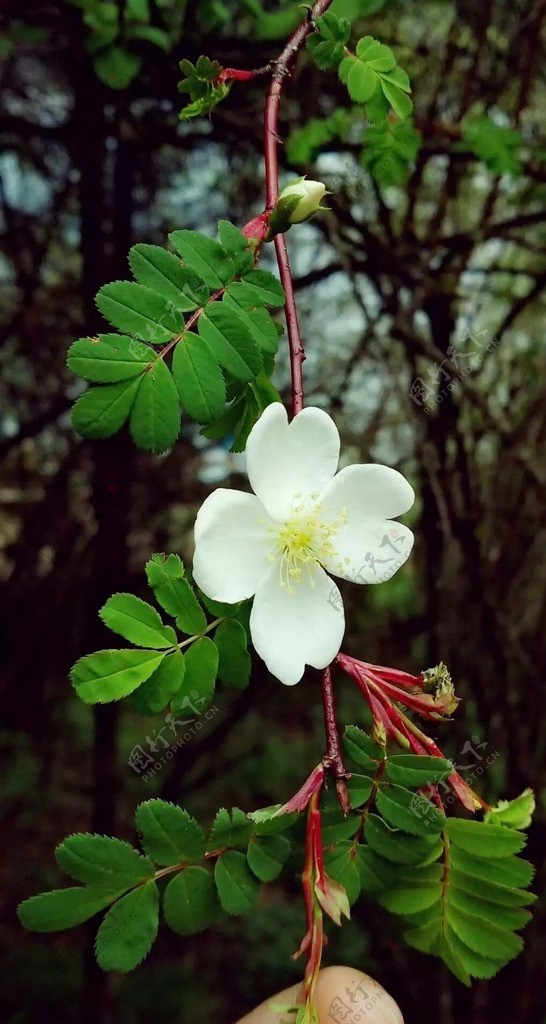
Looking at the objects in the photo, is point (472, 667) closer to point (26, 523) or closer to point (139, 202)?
point (26, 523)

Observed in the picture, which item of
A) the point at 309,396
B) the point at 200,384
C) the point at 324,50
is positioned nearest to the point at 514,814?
the point at 200,384

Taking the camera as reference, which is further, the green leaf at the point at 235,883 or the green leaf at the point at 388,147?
the green leaf at the point at 388,147

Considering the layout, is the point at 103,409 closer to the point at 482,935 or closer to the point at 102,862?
the point at 102,862

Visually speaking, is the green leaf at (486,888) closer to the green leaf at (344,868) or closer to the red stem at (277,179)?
the green leaf at (344,868)

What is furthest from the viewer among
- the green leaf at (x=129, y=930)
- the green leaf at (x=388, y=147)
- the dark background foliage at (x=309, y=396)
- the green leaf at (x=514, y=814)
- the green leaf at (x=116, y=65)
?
the dark background foliage at (x=309, y=396)

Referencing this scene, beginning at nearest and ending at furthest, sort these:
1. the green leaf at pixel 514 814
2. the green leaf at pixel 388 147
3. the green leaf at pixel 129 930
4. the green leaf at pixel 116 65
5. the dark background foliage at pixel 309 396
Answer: the green leaf at pixel 129 930
the green leaf at pixel 514 814
the green leaf at pixel 388 147
the green leaf at pixel 116 65
the dark background foliage at pixel 309 396

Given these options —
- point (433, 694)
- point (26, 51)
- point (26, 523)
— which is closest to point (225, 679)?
point (433, 694)

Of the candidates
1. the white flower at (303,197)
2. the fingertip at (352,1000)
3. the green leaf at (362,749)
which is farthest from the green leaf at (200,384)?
the fingertip at (352,1000)
